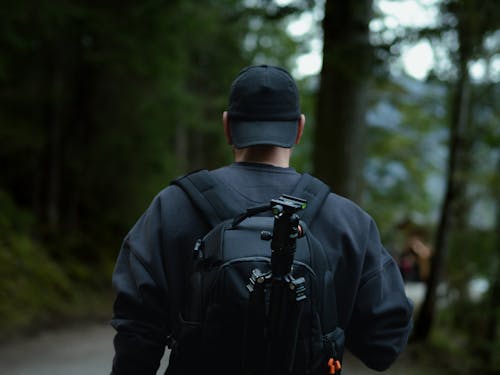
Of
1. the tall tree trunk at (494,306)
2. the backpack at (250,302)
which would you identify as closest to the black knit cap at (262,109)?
the backpack at (250,302)

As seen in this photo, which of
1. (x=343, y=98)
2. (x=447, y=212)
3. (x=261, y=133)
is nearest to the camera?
(x=261, y=133)

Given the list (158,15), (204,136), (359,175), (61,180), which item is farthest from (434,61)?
(204,136)

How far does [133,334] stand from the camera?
7.00 feet

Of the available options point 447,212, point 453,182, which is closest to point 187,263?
point 453,182

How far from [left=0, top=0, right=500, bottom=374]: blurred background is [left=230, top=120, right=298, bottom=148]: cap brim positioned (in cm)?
544

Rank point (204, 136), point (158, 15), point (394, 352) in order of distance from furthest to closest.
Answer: point (204, 136) < point (158, 15) < point (394, 352)

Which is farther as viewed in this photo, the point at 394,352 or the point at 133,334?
the point at 394,352

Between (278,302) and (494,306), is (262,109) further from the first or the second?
(494,306)

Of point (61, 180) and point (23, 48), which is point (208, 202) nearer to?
point (23, 48)

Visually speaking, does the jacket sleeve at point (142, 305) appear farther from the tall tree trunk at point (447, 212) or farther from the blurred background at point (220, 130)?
the tall tree trunk at point (447, 212)

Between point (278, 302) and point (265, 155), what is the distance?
615mm

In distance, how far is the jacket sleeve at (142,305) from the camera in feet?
7.00

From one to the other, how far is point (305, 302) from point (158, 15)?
11210 mm

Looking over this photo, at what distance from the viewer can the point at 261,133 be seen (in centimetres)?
231
